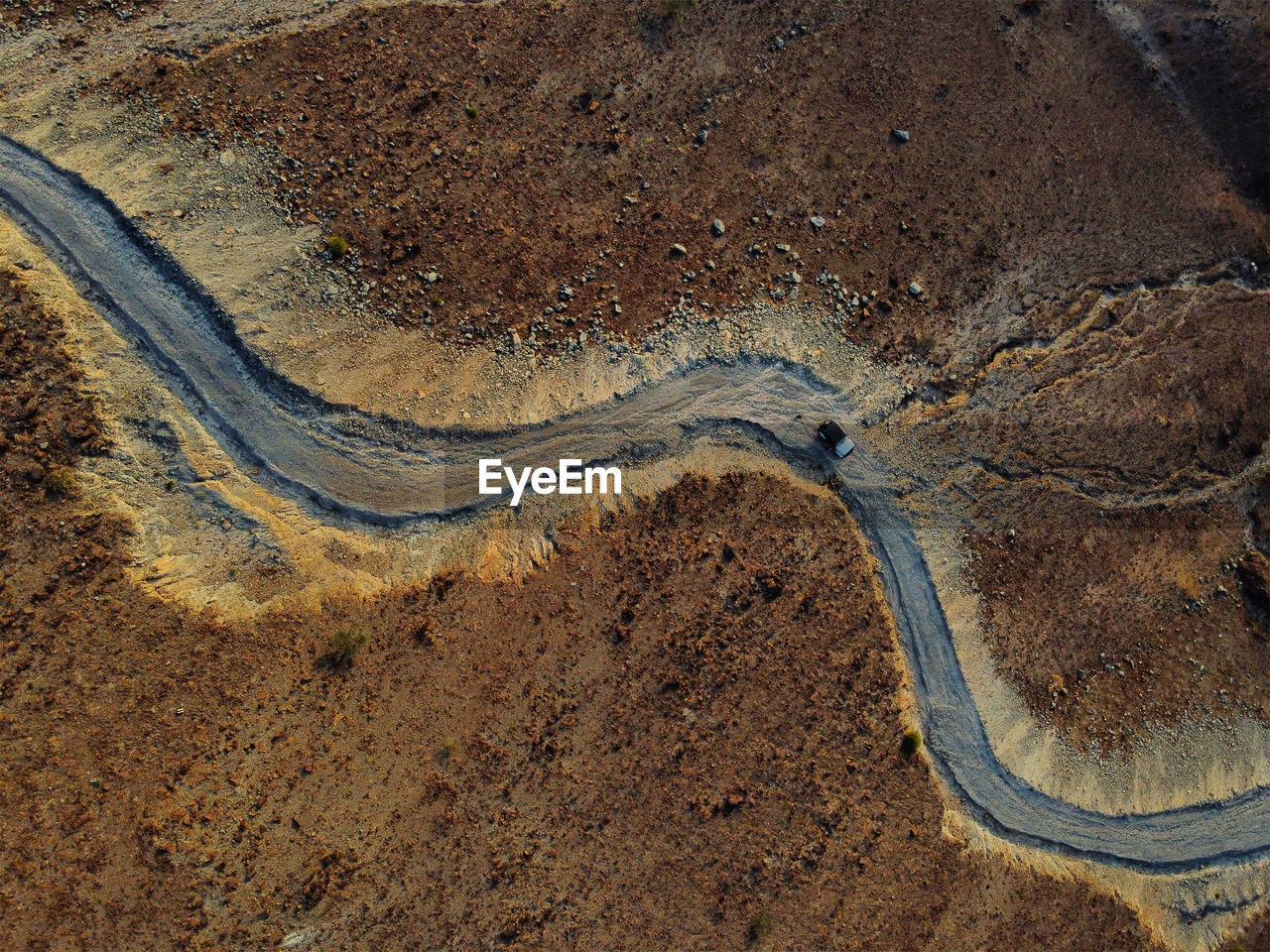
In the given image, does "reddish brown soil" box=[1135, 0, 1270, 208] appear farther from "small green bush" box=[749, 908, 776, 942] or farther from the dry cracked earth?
"small green bush" box=[749, 908, 776, 942]

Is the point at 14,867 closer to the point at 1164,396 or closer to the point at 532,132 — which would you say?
the point at 532,132

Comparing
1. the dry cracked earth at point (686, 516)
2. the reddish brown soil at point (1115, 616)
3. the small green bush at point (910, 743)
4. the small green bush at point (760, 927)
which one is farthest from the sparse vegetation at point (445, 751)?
the reddish brown soil at point (1115, 616)

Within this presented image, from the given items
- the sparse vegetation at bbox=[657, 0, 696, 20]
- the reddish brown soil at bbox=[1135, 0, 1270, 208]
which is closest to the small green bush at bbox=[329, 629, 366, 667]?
the sparse vegetation at bbox=[657, 0, 696, 20]

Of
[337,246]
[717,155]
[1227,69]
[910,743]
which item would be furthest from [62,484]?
[1227,69]

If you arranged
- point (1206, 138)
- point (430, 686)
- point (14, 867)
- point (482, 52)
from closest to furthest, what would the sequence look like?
point (14, 867)
point (430, 686)
point (482, 52)
point (1206, 138)

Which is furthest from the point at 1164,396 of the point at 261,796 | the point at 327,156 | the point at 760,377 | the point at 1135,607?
the point at 261,796

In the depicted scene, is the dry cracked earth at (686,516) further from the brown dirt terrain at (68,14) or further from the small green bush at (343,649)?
the small green bush at (343,649)
